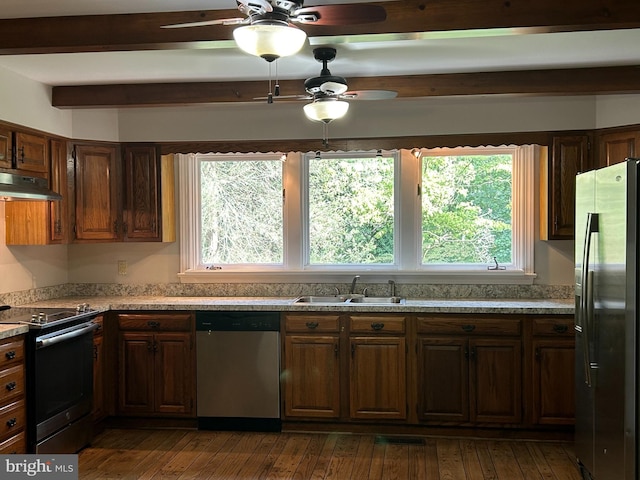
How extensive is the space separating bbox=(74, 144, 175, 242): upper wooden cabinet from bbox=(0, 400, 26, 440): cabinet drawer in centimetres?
155

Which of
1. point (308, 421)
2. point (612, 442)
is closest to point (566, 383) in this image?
point (612, 442)

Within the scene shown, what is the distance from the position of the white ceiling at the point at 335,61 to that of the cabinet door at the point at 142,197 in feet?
2.38

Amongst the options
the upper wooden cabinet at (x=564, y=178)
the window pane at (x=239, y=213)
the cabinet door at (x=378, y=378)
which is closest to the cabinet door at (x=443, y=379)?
the cabinet door at (x=378, y=378)

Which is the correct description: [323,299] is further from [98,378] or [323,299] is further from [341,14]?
[341,14]

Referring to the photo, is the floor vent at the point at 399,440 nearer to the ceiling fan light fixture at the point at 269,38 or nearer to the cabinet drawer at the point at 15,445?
the cabinet drawer at the point at 15,445

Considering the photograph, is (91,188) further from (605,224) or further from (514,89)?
(605,224)

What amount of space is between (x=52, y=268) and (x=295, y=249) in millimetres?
1998

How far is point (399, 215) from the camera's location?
4.70 metres

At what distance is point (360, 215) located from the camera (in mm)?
4770

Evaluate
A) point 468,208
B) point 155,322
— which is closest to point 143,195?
point 155,322

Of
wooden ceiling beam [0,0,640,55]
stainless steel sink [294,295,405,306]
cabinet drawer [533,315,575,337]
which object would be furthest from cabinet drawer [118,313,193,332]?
cabinet drawer [533,315,575,337]

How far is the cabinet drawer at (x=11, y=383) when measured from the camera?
319cm

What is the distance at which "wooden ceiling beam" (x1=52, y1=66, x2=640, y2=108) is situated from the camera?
12.5 ft

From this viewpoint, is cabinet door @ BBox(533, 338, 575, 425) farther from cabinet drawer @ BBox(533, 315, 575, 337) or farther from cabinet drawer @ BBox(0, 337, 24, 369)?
cabinet drawer @ BBox(0, 337, 24, 369)
